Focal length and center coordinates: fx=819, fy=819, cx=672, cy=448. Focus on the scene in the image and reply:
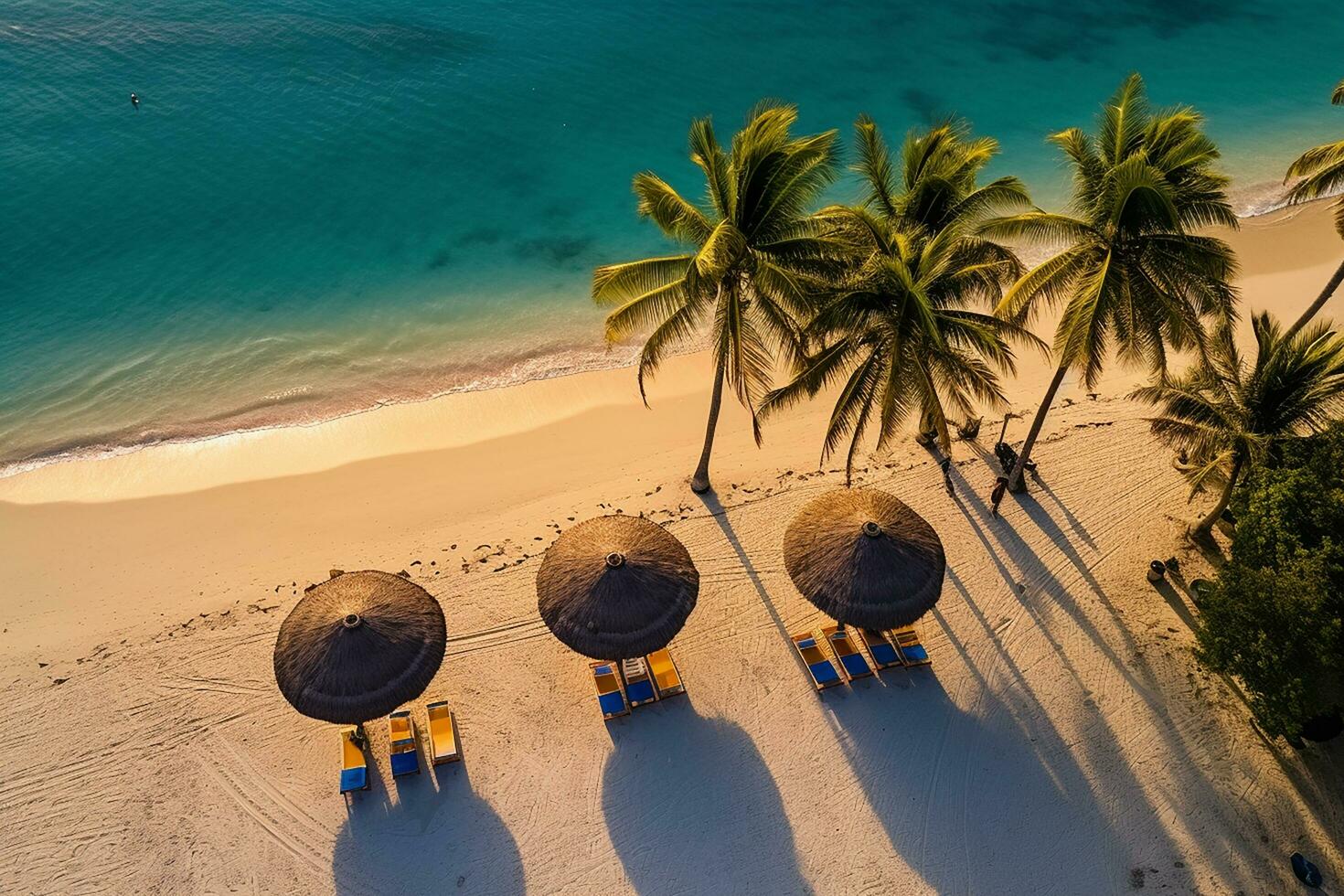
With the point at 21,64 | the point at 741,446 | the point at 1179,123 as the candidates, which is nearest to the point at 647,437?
the point at 741,446

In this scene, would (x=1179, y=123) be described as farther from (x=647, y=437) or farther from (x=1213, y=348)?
(x=647, y=437)

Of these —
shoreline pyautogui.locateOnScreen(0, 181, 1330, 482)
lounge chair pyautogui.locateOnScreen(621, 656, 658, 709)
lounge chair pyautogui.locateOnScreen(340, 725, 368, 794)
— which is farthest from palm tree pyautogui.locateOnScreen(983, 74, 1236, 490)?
lounge chair pyautogui.locateOnScreen(340, 725, 368, 794)

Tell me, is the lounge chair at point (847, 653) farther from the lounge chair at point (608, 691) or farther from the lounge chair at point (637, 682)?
the lounge chair at point (608, 691)

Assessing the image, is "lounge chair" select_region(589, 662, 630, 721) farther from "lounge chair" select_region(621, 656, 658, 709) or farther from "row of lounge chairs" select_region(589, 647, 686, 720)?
"lounge chair" select_region(621, 656, 658, 709)

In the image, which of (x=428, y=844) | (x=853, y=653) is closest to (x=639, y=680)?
(x=853, y=653)

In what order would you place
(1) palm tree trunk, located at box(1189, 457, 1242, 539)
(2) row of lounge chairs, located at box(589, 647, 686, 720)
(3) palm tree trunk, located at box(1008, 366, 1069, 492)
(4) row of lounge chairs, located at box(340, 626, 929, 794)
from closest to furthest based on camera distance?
(4) row of lounge chairs, located at box(340, 626, 929, 794) → (2) row of lounge chairs, located at box(589, 647, 686, 720) → (1) palm tree trunk, located at box(1189, 457, 1242, 539) → (3) palm tree trunk, located at box(1008, 366, 1069, 492)

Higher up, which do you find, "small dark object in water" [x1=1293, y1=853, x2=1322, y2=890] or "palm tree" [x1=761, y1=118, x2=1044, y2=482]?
"palm tree" [x1=761, y1=118, x2=1044, y2=482]
